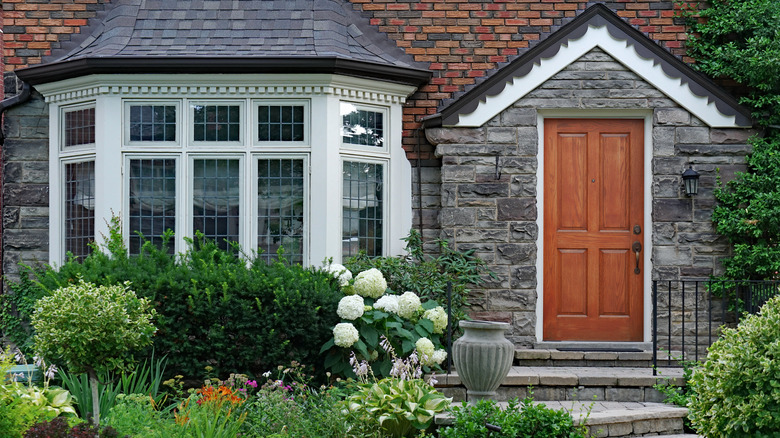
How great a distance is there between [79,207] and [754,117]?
6810mm

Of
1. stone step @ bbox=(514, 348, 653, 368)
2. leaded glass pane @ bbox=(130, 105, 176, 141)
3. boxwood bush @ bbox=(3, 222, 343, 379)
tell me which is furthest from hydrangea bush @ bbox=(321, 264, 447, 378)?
→ leaded glass pane @ bbox=(130, 105, 176, 141)

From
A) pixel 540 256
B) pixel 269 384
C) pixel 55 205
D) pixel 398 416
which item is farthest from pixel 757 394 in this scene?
pixel 55 205

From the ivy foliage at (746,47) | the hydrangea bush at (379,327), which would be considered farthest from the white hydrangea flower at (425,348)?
the ivy foliage at (746,47)

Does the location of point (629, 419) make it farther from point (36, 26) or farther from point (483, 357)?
point (36, 26)

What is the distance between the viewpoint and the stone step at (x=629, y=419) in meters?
5.63

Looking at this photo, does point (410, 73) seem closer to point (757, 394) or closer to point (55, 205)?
point (55, 205)

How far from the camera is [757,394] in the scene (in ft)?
13.8

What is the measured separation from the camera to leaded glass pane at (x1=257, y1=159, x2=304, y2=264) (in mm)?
7891

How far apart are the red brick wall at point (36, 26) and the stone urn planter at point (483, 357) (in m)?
5.65

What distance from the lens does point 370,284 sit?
712cm

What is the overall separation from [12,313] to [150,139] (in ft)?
7.96

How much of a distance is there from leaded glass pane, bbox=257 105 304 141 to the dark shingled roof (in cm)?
50

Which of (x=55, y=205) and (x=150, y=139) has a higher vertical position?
(x=150, y=139)

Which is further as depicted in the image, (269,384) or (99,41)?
(99,41)
